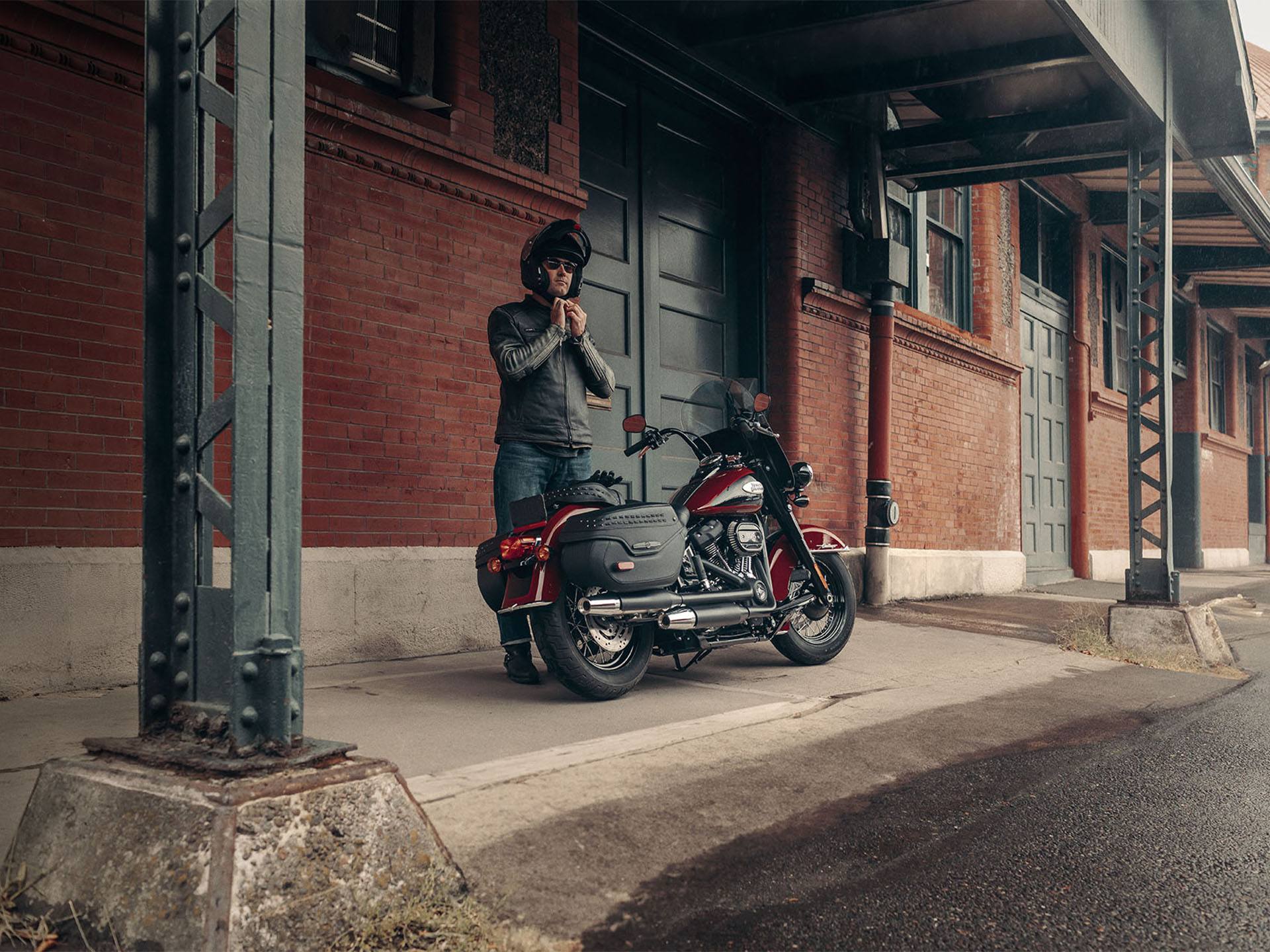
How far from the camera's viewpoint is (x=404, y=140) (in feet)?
19.8

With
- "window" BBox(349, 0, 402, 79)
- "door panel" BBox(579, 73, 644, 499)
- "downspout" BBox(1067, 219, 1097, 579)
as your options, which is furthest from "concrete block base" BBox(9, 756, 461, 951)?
"downspout" BBox(1067, 219, 1097, 579)

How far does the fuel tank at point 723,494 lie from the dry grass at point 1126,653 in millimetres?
3131

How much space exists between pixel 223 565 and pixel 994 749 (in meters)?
3.40

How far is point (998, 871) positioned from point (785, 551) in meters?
3.21

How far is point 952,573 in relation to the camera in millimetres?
11320

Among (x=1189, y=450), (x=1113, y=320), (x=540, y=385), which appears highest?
(x=1113, y=320)

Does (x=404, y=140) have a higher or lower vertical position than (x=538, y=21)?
lower

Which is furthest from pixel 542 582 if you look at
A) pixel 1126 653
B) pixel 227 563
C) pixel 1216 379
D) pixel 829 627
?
pixel 1216 379

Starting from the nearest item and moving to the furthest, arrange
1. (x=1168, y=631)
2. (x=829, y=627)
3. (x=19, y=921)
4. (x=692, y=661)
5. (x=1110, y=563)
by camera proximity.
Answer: (x=19, y=921), (x=692, y=661), (x=829, y=627), (x=1168, y=631), (x=1110, y=563)

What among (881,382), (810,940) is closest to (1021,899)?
(810,940)

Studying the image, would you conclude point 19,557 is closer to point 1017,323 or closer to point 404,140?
point 404,140

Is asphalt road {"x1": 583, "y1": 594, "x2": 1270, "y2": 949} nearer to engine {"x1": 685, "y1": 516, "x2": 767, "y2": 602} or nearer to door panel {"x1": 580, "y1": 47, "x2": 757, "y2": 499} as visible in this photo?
engine {"x1": 685, "y1": 516, "x2": 767, "y2": 602}

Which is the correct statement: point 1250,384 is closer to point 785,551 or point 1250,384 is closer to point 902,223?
point 902,223

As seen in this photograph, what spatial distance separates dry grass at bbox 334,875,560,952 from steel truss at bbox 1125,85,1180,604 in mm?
6657
